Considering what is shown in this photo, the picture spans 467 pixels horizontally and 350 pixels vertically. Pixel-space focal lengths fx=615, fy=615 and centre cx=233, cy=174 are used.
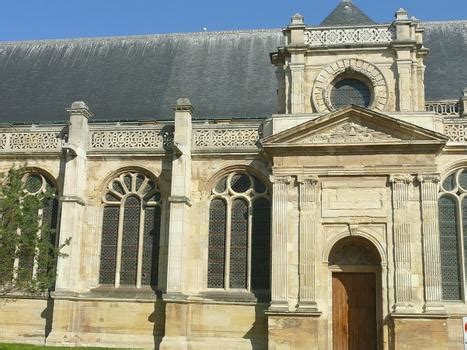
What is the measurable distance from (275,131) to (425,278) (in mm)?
5237

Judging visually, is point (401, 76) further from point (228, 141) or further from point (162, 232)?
point (162, 232)

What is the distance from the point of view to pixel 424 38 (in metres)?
22.4

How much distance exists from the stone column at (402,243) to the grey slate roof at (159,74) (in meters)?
5.65

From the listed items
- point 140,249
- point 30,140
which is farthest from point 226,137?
point 30,140

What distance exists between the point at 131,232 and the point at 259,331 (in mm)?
4654

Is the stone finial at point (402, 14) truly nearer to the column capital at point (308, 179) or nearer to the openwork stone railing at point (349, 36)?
the openwork stone railing at point (349, 36)

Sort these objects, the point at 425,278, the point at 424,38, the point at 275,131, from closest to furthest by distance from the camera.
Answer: the point at 425,278 → the point at 275,131 → the point at 424,38

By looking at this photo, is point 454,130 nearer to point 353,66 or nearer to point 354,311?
point 353,66

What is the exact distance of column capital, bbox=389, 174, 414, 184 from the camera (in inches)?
598

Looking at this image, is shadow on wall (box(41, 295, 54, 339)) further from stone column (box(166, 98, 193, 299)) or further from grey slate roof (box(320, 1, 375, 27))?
grey slate roof (box(320, 1, 375, 27))

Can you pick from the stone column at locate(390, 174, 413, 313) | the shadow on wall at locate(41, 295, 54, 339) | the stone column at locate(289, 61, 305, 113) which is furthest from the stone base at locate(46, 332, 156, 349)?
the stone column at locate(289, 61, 305, 113)

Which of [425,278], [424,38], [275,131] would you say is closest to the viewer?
[425,278]

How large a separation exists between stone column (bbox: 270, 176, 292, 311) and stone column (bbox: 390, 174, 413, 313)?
2655 millimetres

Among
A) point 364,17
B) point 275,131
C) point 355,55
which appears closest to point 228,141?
point 275,131
